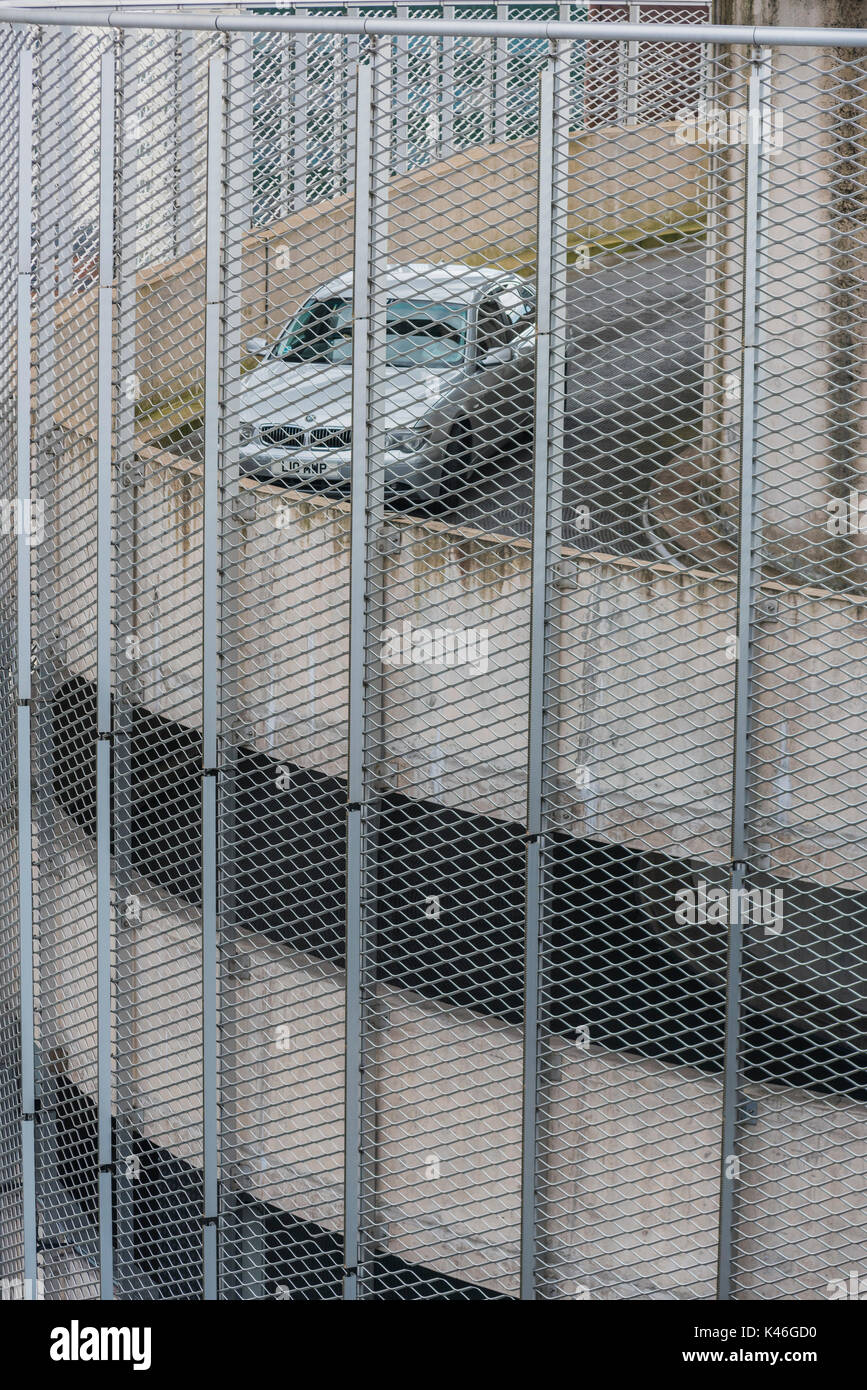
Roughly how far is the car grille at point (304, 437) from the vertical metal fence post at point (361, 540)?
167 mm

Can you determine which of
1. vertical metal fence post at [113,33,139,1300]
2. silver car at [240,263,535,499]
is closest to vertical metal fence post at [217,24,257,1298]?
silver car at [240,263,535,499]

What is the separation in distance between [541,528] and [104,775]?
2530 millimetres

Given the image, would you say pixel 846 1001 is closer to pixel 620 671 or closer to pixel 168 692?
pixel 620 671

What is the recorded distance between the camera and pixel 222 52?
561 cm

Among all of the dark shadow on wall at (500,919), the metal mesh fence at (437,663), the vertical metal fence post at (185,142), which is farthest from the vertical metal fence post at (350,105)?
the dark shadow on wall at (500,919)

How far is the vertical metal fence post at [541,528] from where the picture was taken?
4.98m

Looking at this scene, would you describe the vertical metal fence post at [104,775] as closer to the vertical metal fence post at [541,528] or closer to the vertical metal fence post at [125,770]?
the vertical metal fence post at [125,770]

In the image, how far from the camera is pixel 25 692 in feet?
21.7

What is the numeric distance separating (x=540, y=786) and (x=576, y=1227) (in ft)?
5.86

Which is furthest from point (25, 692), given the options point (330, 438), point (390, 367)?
point (390, 367)

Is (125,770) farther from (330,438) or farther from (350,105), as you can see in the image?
(350,105)

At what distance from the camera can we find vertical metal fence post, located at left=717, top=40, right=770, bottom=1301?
4734 millimetres

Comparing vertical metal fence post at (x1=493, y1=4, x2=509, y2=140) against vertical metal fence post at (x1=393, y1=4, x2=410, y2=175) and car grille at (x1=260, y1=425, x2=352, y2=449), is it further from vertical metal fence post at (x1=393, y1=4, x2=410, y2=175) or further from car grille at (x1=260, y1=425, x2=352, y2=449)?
car grille at (x1=260, y1=425, x2=352, y2=449)

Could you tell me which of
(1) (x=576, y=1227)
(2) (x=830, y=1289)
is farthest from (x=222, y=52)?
(2) (x=830, y=1289)
